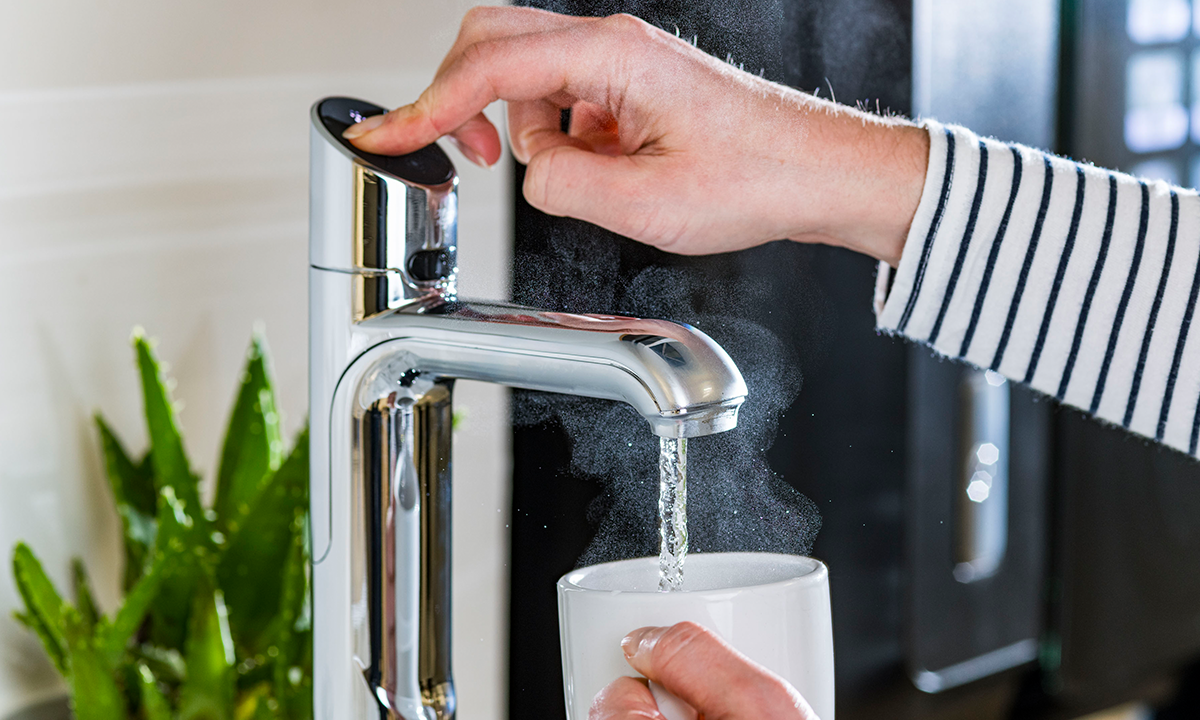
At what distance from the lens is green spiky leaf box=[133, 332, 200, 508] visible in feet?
1.93

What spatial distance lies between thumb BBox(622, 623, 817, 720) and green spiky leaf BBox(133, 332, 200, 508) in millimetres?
402

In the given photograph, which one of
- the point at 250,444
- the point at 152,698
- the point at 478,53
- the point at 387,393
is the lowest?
the point at 152,698

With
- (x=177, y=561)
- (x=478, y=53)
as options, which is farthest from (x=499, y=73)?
(x=177, y=561)

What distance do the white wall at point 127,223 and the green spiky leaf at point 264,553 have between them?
0.10 meters

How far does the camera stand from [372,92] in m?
0.48

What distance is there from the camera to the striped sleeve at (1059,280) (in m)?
0.40

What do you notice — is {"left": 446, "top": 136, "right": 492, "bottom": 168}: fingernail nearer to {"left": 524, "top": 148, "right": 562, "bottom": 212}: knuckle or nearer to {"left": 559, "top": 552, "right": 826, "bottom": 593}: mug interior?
{"left": 524, "top": 148, "right": 562, "bottom": 212}: knuckle

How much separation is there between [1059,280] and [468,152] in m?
0.24

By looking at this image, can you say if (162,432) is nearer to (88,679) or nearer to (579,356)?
(88,679)

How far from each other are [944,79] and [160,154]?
571 mm

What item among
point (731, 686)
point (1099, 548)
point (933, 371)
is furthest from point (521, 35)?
point (1099, 548)

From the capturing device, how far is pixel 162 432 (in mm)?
592

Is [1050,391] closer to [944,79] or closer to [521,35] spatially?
[521,35]

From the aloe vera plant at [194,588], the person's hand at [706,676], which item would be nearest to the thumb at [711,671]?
the person's hand at [706,676]
